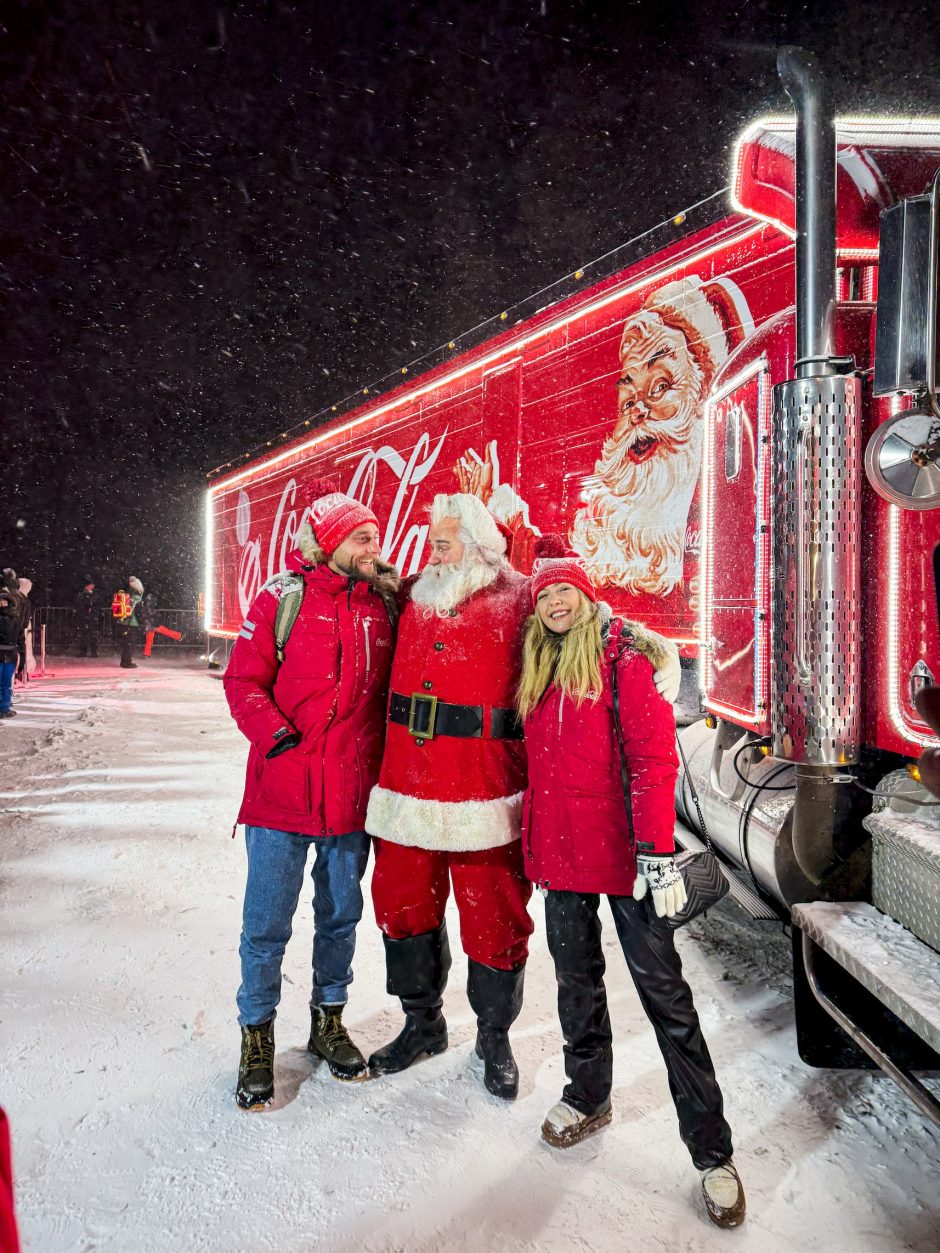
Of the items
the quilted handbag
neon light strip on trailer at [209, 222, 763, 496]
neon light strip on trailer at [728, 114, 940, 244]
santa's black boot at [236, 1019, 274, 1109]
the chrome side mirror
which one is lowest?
santa's black boot at [236, 1019, 274, 1109]

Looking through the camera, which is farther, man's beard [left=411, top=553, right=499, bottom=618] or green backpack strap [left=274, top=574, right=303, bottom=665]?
green backpack strap [left=274, top=574, right=303, bottom=665]

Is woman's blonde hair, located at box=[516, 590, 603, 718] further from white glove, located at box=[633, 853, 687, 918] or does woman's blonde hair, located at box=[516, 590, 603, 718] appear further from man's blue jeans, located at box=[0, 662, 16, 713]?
man's blue jeans, located at box=[0, 662, 16, 713]

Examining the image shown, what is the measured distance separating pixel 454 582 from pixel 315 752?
2.24 ft

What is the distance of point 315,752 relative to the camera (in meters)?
2.44

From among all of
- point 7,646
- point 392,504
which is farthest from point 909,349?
point 7,646

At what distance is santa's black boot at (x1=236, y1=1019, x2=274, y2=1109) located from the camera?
7.41ft

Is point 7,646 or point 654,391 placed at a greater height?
point 654,391

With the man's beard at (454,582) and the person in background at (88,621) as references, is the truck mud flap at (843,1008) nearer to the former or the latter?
the man's beard at (454,582)

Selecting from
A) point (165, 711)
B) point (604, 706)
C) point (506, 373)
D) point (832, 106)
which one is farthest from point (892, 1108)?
point (165, 711)

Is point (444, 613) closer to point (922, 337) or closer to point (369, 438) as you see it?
point (922, 337)

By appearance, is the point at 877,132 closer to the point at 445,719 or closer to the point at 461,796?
the point at 445,719

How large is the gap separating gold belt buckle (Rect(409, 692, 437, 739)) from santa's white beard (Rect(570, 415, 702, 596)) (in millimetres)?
1921

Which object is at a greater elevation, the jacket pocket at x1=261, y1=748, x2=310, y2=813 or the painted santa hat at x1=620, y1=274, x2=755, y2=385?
the painted santa hat at x1=620, y1=274, x2=755, y2=385

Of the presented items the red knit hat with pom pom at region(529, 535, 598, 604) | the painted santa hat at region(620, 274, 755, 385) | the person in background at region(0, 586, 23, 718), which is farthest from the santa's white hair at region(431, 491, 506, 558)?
the person in background at region(0, 586, 23, 718)
